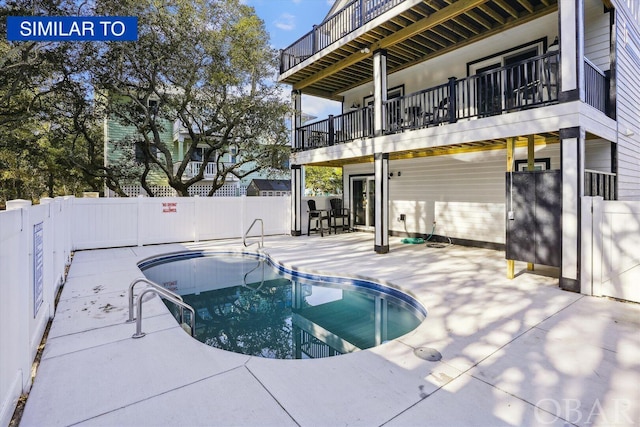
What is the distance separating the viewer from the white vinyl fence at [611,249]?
438cm

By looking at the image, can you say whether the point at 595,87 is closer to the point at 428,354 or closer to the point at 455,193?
the point at 455,193

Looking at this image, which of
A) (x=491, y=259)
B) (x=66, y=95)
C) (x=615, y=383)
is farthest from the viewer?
(x=66, y=95)

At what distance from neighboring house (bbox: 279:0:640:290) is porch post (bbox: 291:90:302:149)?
5 cm

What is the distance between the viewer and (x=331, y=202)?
1242 centimetres

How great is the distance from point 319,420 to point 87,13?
41.2 feet

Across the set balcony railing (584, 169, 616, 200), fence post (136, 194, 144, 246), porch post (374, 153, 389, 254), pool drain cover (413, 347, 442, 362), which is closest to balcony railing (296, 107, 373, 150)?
porch post (374, 153, 389, 254)

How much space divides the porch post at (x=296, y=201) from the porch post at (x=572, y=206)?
308 inches

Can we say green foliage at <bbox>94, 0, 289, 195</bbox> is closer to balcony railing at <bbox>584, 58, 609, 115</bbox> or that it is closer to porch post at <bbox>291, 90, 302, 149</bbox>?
porch post at <bbox>291, 90, 302, 149</bbox>

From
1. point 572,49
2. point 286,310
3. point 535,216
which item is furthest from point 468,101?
point 286,310

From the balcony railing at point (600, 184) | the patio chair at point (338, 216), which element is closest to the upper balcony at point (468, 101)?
the balcony railing at point (600, 184)

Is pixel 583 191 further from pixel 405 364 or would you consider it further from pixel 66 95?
pixel 66 95

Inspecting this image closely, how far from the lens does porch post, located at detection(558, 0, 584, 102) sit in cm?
492

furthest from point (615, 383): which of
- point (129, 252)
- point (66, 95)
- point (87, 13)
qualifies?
point (66, 95)

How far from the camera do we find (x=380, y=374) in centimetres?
264
